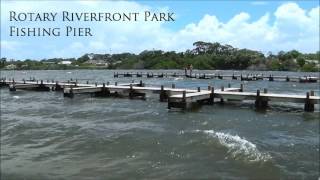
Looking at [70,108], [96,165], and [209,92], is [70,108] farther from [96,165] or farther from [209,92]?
[96,165]

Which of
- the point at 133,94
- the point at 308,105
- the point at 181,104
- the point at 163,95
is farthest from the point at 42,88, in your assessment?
the point at 308,105

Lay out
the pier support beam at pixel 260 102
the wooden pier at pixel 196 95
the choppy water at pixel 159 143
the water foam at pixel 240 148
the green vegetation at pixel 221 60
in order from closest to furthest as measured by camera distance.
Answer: the choppy water at pixel 159 143 → the water foam at pixel 240 148 → the wooden pier at pixel 196 95 → the pier support beam at pixel 260 102 → the green vegetation at pixel 221 60

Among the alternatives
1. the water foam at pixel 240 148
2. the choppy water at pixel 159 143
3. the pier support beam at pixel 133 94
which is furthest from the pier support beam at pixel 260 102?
the water foam at pixel 240 148

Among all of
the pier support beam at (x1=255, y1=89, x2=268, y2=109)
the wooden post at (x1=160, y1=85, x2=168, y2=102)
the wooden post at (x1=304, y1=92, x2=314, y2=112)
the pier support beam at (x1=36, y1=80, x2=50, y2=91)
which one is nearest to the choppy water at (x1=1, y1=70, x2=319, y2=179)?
the wooden post at (x1=304, y1=92, x2=314, y2=112)

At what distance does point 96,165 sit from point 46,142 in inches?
183

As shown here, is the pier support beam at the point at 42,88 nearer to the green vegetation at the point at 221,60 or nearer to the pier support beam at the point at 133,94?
the pier support beam at the point at 133,94

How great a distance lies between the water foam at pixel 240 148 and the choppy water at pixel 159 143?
0.11ft

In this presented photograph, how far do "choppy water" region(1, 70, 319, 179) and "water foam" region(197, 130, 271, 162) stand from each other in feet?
0.11

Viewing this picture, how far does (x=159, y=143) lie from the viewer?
1823cm

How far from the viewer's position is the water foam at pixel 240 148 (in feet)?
51.0

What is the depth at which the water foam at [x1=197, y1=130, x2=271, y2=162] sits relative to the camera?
15.6 meters

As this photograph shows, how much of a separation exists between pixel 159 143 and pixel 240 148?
3171 millimetres

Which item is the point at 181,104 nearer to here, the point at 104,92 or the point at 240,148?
the point at 240,148

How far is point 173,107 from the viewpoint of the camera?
29141 mm
